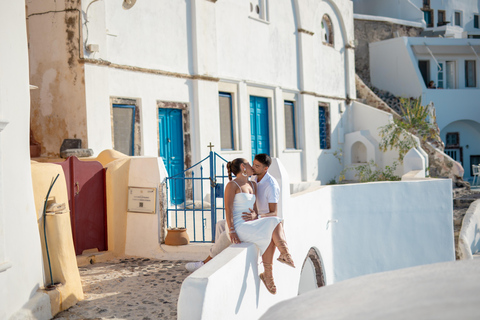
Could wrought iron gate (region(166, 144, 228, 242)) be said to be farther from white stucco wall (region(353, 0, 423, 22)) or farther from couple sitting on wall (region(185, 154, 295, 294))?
white stucco wall (region(353, 0, 423, 22))

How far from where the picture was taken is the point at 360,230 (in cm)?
1105

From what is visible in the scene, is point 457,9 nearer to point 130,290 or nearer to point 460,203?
point 460,203

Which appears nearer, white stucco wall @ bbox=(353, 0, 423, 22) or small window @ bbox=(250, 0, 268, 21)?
small window @ bbox=(250, 0, 268, 21)

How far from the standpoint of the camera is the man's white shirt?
19.5ft

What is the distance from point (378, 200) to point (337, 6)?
404 inches

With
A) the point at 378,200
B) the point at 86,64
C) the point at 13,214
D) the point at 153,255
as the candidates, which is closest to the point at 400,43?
the point at 378,200

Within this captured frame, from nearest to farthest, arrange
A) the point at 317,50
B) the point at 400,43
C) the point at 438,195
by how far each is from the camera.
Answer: the point at 438,195, the point at 317,50, the point at 400,43

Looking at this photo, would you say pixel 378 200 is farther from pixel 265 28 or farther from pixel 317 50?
pixel 317 50

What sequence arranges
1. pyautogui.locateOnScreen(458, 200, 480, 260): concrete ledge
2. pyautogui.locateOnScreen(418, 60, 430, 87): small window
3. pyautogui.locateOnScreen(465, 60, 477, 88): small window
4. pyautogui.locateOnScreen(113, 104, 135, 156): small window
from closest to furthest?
1. pyautogui.locateOnScreen(113, 104, 135, 156): small window
2. pyautogui.locateOnScreen(458, 200, 480, 260): concrete ledge
3. pyautogui.locateOnScreen(418, 60, 430, 87): small window
4. pyautogui.locateOnScreen(465, 60, 477, 88): small window

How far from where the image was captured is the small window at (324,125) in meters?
18.6

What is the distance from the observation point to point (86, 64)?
382 inches

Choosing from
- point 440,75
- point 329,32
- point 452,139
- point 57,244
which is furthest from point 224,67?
point 452,139

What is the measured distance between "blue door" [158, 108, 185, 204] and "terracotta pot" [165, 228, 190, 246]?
4.17 metres

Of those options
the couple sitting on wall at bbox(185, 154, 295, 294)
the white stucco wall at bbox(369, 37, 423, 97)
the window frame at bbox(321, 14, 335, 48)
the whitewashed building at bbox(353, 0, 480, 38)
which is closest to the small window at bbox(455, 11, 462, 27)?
the whitewashed building at bbox(353, 0, 480, 38)
